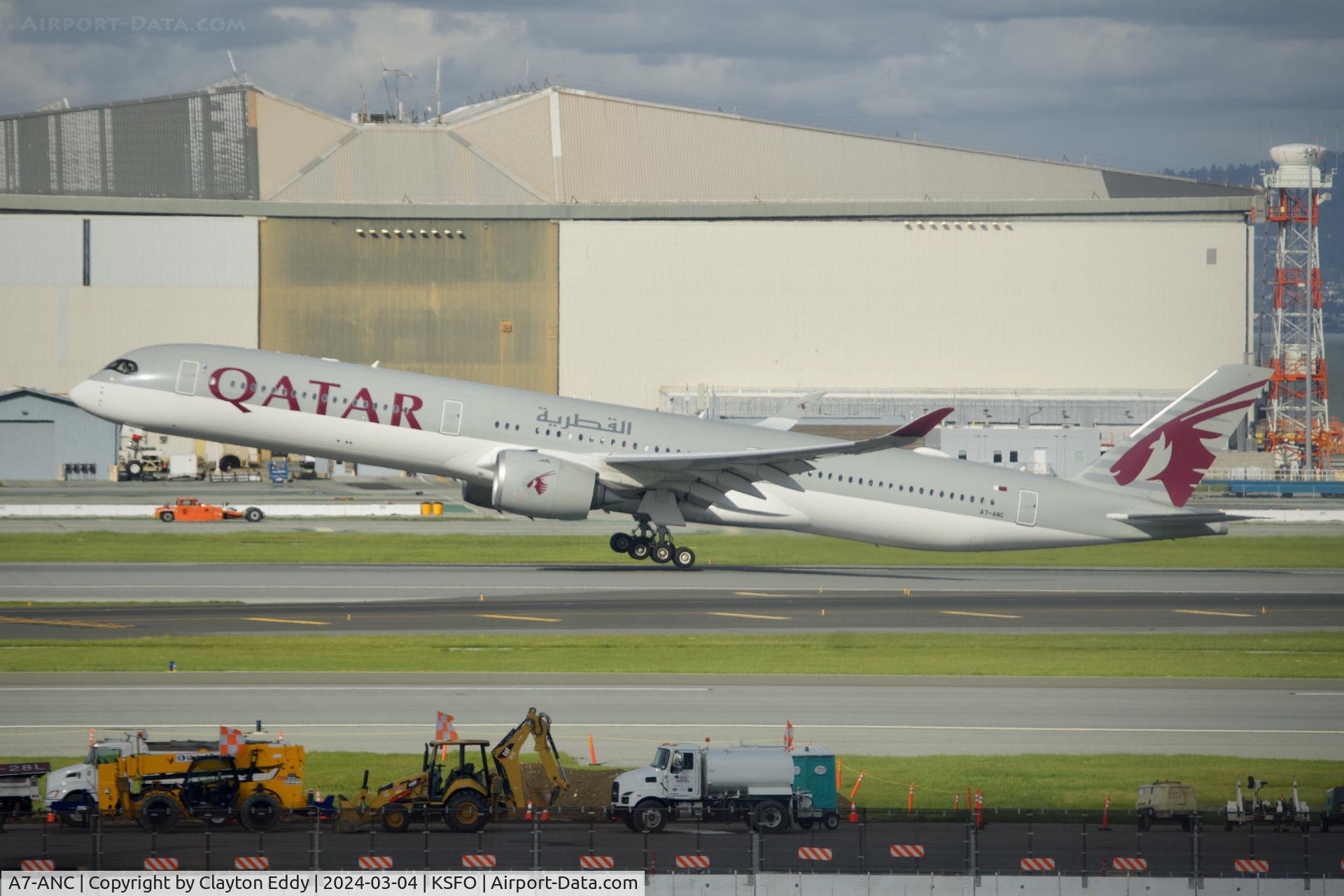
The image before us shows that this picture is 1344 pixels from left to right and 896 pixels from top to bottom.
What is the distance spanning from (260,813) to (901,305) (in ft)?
310

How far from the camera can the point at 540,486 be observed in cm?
4547

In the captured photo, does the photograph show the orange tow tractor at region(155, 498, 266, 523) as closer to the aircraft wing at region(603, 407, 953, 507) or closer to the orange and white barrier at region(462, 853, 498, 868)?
the aircraft wing at region(603, 407, 953, 507)

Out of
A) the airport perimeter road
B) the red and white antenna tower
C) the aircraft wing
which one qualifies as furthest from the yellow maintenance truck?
the red and white antenna tower

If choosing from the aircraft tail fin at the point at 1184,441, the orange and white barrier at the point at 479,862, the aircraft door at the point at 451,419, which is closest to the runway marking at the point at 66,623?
the aircraft door at the point at 451,419

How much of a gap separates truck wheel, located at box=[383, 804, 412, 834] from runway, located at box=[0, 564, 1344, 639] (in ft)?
54.3

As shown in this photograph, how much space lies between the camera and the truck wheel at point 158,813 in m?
19.2

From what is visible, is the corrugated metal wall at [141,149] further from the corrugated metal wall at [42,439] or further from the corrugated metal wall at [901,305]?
the corrugated metal wall at [901,305]

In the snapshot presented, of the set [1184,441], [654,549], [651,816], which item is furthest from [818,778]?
[1184,441]

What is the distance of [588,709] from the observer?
27562 millimetres

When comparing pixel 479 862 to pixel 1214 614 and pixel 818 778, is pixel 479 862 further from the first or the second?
pixel 1214 614

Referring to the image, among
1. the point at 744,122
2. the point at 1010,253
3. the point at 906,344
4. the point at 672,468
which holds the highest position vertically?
the point at 744,122

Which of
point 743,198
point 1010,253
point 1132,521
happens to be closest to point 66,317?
point 743,198

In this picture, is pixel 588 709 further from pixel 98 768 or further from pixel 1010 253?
pixel 1010 253

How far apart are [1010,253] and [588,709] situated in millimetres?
88772
